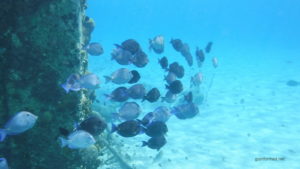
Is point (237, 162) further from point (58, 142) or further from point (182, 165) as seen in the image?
point (58, 142)

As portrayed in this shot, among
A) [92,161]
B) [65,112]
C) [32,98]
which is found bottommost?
[92,161]

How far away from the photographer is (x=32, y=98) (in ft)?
17.3

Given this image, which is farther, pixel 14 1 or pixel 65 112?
pixel 65 112

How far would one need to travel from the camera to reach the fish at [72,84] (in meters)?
5.16

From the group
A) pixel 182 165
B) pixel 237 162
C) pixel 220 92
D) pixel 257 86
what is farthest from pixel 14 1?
pixel 257 86

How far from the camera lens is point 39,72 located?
209 inches

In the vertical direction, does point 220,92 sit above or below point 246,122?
above

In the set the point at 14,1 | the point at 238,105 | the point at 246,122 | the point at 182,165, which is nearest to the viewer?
the point at 14,1

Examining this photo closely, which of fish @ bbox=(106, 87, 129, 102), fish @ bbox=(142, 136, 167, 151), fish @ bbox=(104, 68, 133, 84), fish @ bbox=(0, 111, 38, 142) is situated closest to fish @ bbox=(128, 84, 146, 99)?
fish @ bbox=(106, 87, 129, 102)

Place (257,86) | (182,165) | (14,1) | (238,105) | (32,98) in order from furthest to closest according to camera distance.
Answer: (257,86) < (238,105) < (182,165) < (32,98) < (14,1)

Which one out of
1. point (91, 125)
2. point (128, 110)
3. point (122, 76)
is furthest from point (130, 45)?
point (91, 125)

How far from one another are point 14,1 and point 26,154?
2.83 meters

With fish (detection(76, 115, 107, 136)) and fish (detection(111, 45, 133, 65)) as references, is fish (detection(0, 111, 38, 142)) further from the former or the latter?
fish (detection(111, 45, 133, 65))

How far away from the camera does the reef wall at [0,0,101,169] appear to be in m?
5.07
